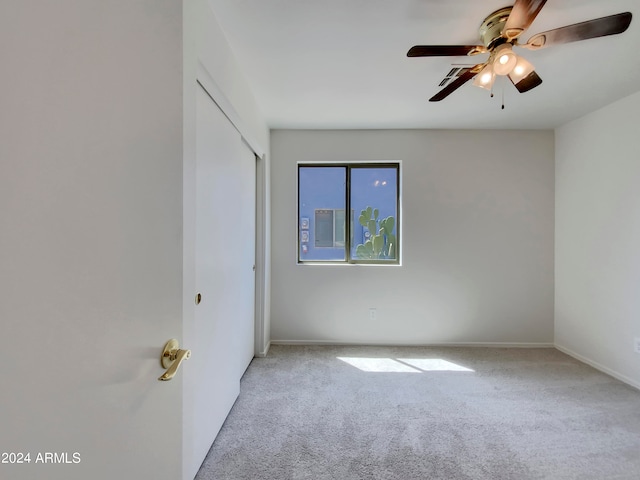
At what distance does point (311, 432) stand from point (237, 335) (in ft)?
2.71

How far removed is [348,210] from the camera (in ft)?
10.5

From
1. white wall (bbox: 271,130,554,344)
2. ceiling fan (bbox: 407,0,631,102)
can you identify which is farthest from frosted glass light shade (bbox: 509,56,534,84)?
white wall (bbox: 271,130,554,344)

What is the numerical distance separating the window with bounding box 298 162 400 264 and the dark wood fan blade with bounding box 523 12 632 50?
182cm

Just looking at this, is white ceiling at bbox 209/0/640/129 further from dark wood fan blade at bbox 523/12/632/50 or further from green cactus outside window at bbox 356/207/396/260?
green cactus outside window at bbox 356/207/396/260

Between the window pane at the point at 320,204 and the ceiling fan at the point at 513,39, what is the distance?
167 cm

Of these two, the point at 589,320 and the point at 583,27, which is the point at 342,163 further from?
the point at 589,320

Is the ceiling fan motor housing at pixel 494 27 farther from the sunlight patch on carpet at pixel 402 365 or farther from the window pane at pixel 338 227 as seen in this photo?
the sunlight patch on carpet at pixel 402 365

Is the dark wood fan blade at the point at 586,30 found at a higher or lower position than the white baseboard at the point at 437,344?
higher

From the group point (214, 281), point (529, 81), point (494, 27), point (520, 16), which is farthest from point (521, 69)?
point (214, 281)

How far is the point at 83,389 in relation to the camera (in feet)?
1.43

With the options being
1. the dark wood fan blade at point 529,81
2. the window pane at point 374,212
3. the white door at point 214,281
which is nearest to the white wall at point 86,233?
the white door at point 214,281

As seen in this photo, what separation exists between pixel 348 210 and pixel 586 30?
2.25 m

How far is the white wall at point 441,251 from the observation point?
306 cm

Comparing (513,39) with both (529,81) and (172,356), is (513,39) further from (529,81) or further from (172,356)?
(172,356)
